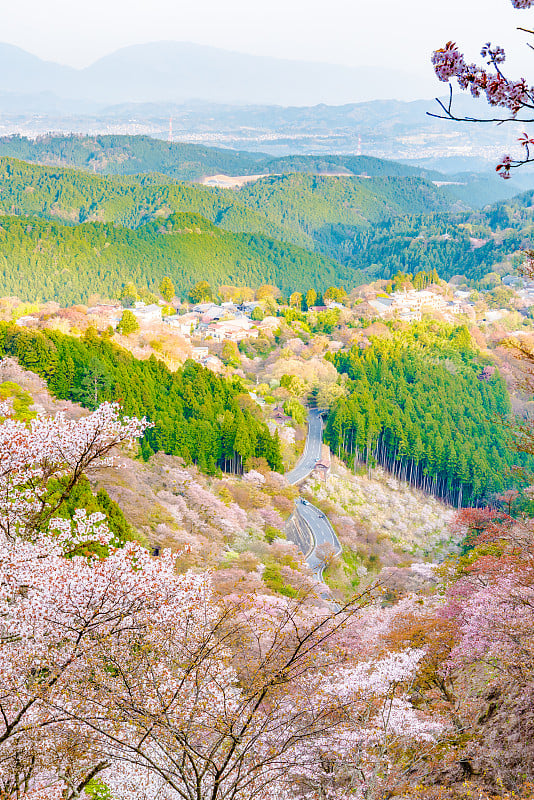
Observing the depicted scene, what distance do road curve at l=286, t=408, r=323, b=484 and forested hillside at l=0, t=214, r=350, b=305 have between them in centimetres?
4526

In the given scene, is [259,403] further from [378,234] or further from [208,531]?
[378,234]

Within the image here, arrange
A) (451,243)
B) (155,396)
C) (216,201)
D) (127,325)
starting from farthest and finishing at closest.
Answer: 1. (216,201)
2. (451,243)
3. (127,325)
4. (155,396)

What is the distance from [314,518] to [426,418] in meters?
15.5

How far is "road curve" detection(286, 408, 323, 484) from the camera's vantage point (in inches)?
1467

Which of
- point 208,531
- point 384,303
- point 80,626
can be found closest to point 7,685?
point 80,626

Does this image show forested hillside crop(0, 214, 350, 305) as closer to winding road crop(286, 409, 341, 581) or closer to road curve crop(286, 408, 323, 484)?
road curve crop(286, 408, 323, 484)

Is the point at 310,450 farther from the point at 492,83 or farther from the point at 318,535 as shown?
the point at 492,83

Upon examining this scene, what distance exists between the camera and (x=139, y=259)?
9362 cm

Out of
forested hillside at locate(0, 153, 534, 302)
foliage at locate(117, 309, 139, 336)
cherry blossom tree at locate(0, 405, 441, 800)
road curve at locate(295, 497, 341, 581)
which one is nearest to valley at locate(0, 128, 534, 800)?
cherry blossom tree at locate(0, 405, 441, 800)

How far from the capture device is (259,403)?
4259 centimetres

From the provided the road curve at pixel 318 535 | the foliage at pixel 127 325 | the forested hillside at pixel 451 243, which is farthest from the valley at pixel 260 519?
the forested hillside at pixel 451 243

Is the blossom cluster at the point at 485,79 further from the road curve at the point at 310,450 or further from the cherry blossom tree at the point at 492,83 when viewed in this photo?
the road curve at the point at 310,450

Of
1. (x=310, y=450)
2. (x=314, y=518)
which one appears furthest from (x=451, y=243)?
(x=314, y=518)

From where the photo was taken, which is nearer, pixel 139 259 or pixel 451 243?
pixel 139 259
